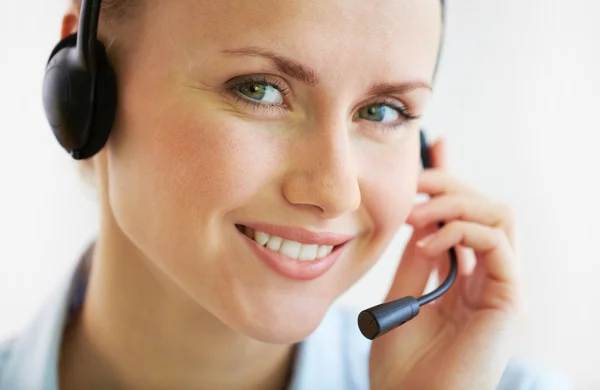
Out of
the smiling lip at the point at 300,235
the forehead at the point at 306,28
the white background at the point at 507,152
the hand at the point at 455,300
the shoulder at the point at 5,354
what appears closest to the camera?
the forehead at the point at 306,28

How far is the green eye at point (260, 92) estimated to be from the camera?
827 millimetres

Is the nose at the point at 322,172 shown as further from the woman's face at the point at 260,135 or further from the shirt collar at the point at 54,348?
the shirt collar at the point at 54,348

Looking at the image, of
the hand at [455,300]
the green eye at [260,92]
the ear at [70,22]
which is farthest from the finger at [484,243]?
the ear at [70,22]

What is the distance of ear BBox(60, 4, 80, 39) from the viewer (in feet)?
3.11

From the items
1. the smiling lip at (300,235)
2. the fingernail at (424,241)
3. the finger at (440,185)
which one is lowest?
the fingernail at (424,241)

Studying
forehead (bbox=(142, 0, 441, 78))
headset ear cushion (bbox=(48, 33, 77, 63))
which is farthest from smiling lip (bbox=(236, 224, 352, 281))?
headset ear cushion (bbox=(48, 33, 77, 63))

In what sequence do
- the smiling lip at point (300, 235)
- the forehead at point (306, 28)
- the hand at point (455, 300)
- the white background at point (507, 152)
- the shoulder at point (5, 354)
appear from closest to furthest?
the forehead at point (306, 28)
the smiling lip at point (300, 235)
the hand at point (455, 300)
the shoulder at point (5, 354)
the white background at point (507, 152)

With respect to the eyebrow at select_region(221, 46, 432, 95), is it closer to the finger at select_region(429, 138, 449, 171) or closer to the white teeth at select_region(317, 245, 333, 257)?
the white teeth at select_region(317, 245, 333, 257)

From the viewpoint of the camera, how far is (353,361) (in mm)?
1278

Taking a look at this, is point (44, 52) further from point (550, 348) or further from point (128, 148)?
point (550, 348)

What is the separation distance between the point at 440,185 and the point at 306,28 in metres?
0.53

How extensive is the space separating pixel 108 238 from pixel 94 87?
0.32 m

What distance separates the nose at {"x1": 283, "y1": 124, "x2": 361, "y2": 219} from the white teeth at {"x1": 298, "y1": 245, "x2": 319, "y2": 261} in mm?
111

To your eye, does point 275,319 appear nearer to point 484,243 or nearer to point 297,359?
point 297,359
